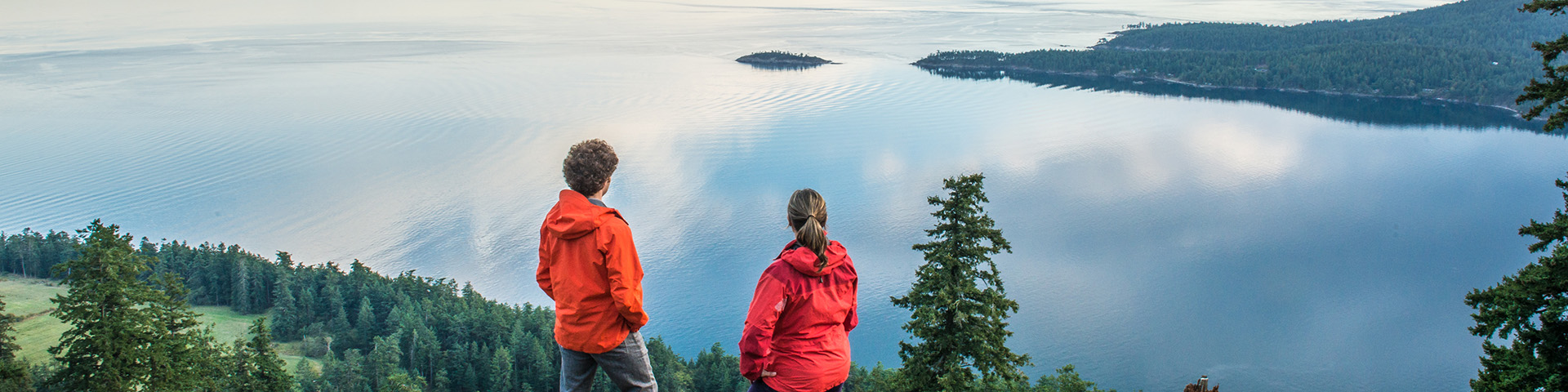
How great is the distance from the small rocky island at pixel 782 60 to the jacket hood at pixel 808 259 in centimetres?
7934

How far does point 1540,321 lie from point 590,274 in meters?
6.51

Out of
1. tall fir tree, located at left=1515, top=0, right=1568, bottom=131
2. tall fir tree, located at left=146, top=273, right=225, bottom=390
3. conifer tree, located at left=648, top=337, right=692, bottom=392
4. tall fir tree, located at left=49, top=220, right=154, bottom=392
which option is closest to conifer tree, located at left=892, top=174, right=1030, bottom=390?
tall fir tree, located at left=1515, top=0, right=1568, bottom=131

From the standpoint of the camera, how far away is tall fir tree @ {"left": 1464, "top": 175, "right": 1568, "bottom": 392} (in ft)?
21.1

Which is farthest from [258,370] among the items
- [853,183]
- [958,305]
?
Result: [853,183]

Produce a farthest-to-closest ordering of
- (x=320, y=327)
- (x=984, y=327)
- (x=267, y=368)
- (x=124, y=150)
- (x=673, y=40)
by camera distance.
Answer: (x=673, y=40) < (x=124, y=150) < (x=320, y=327) < (x=267, y=368) < (x=984, y=327)

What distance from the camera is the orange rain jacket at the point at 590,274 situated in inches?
178

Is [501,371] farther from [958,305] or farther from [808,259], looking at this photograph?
[808,259]

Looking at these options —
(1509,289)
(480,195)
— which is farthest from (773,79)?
(1509,289)

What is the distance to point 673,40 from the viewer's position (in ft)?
326

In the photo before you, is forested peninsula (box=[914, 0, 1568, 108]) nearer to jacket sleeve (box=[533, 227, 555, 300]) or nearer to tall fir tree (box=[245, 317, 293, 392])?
tall fir tree (box=[245, 317, 293, 392])

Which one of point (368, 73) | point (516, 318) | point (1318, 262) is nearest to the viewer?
point (516, 318)

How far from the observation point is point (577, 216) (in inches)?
177

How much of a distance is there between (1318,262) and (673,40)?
A: 73652 mm

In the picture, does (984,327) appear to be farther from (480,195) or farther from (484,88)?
(484,88)
